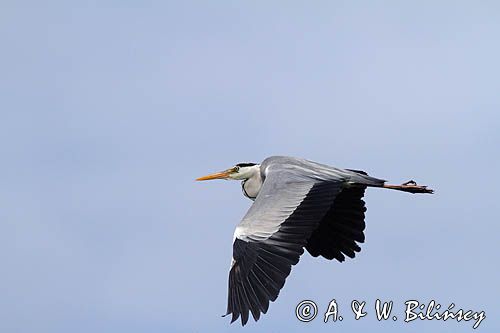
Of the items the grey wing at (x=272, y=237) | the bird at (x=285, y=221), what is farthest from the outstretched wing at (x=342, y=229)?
the grey wing at (x=272, y=237)

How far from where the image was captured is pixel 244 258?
508 inches

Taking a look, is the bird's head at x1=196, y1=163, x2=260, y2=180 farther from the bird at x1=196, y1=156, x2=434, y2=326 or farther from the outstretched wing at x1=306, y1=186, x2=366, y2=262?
the outstretched wing at x1=306, y1=186, x2=366, y2=262

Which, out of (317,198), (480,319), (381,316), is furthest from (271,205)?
(480,319)

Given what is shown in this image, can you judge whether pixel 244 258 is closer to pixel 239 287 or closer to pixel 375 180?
pixel 239 287

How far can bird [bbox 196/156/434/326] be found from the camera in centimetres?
1263

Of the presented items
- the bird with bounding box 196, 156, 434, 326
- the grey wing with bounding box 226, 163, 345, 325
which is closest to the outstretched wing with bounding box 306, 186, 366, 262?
the bird with bounding box 196, 156, 434, 326

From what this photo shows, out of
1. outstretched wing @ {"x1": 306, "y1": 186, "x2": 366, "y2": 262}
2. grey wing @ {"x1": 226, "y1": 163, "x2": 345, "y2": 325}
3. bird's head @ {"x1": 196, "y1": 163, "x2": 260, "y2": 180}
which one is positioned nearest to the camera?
grey wing @ {"x1": 226, "y1": 163, "x2": 345, "y2": 325}

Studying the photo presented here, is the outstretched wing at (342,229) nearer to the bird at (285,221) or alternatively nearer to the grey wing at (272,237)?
the bird at (285,221)

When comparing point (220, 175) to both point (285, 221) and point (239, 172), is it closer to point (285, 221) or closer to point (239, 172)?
point (239, 172)

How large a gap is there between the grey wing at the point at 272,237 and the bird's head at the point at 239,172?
5.88ft

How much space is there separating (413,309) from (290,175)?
2.22 metres

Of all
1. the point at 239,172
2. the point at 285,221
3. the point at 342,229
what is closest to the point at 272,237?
the point at 285,221

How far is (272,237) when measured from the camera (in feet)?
42.9

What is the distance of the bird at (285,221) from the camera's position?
12.6 m
